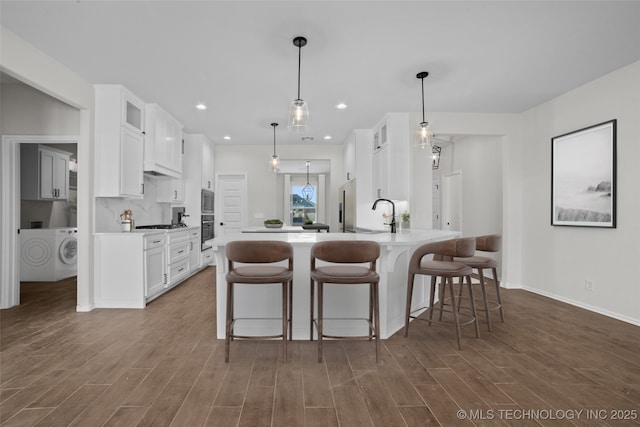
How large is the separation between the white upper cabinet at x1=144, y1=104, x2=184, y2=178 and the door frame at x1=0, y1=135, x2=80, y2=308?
841 mm

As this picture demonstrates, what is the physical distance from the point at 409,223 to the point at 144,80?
3843 mm

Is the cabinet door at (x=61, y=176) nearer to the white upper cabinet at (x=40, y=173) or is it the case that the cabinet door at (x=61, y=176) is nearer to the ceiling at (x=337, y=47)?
the white upper cabinet at (x=40, y=173)

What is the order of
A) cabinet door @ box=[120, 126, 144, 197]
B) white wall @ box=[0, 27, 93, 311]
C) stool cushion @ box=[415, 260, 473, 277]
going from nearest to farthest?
1. stool cushion @ box=[415, 260, 473, 277]
2. white wall @ box=[0, 27, 93, 311]
3. cabinet door @ box=[120, 126, 144, 197]

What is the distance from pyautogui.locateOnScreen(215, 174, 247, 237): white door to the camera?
7.29 meters

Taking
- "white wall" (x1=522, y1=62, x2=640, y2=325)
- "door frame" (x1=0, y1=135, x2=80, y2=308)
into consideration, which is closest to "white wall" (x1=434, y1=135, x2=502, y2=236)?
"white wall" (x1=522, y1=62, x2=640, y2=325)

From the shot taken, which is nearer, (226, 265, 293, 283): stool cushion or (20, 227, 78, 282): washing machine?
(226, 265, 293, 283): stool cushion

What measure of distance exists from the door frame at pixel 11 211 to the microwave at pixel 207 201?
260 cm

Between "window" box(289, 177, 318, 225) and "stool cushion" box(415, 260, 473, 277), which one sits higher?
"window" box(289, 177, 318, 225)

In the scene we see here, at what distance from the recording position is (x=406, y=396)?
198cm

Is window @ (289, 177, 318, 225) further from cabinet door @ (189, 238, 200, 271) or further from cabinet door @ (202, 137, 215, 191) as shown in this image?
cabinet door @ (189, 238, 200, 271)

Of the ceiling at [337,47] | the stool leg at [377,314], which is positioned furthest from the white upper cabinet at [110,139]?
the stool leg at [377,314]

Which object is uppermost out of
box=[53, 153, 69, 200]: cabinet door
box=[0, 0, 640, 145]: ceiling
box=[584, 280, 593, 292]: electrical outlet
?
box=[0, 0, 640, 145]: ceiling

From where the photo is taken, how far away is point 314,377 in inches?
86.7

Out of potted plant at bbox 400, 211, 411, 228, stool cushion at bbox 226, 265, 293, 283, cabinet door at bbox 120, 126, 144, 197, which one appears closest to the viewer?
stool cushion at bbox 226, 265, 293, 283
